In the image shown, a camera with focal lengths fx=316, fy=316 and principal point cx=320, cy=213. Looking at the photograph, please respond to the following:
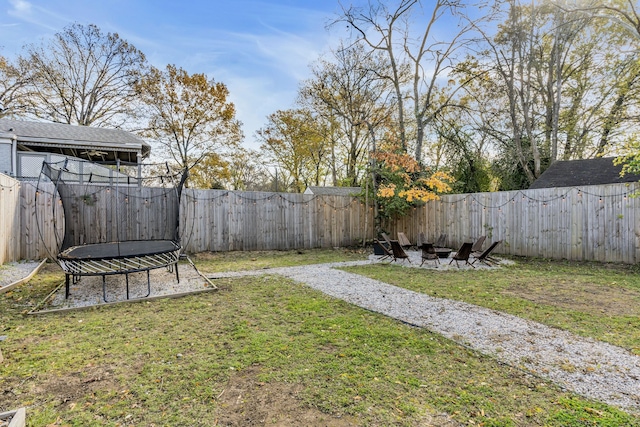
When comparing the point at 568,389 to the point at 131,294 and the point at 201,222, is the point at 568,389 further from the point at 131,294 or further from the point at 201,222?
the point at 201,222

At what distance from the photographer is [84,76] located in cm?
1905

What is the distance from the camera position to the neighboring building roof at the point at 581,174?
10711 millimetres

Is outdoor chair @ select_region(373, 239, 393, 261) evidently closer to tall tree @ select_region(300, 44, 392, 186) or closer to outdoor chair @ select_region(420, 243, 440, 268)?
outdoor chair @ select_region(420, 243, 440, 268)

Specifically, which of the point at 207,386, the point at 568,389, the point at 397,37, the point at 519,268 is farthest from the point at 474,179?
the point at 207,386

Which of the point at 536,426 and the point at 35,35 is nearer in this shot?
the point at 536,426

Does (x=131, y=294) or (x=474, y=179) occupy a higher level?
(x=474, y=179)

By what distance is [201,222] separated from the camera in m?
9.48

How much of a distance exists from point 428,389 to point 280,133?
78.4ft

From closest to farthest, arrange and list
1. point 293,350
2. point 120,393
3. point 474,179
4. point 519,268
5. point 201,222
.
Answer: point 120,393, point 293,350, point 519,268, point 201,222, point 474,179

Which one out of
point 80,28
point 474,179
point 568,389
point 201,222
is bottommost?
point 568,389

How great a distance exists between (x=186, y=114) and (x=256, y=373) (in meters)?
20.8

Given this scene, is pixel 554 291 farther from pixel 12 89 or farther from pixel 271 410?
pixel 12 89

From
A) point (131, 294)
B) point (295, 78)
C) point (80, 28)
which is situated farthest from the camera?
point (295, 78)

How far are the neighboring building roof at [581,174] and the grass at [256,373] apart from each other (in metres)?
9.28
